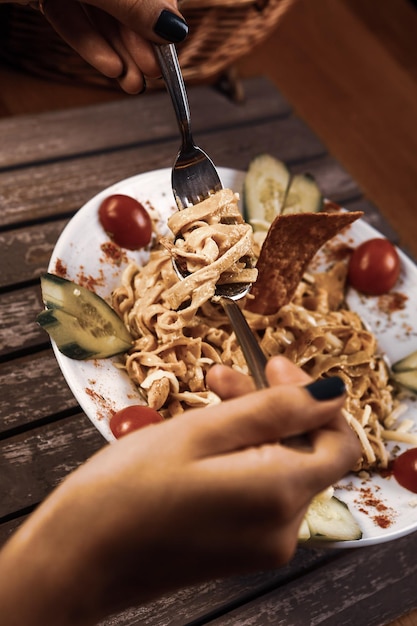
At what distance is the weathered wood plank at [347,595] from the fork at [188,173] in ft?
2.74

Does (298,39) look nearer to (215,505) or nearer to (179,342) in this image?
(179,342)

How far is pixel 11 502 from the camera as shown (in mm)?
1918

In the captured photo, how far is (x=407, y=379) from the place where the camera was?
7.94 feet

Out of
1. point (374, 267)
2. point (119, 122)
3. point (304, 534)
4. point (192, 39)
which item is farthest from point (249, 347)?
point (192, 39)

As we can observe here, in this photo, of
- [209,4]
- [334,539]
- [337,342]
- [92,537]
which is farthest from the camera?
[209,4]

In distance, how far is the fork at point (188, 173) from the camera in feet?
6.33

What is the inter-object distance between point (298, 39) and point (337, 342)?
2.49m

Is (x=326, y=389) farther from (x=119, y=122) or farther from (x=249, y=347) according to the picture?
(x=119, y=122)

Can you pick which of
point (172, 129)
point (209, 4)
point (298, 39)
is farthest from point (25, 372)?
point (298, 39)

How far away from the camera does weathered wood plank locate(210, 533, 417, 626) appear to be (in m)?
1.93

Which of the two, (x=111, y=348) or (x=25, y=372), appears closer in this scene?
(x=111, y=348)

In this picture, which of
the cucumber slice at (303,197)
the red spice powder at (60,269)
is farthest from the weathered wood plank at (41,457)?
the cucumber slice at (303,197)

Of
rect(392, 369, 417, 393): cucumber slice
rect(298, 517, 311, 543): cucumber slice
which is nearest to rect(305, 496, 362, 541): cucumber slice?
rect(298, 517, 311, 543): cucumber slice

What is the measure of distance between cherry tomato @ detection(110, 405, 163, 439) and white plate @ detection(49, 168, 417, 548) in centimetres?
3
